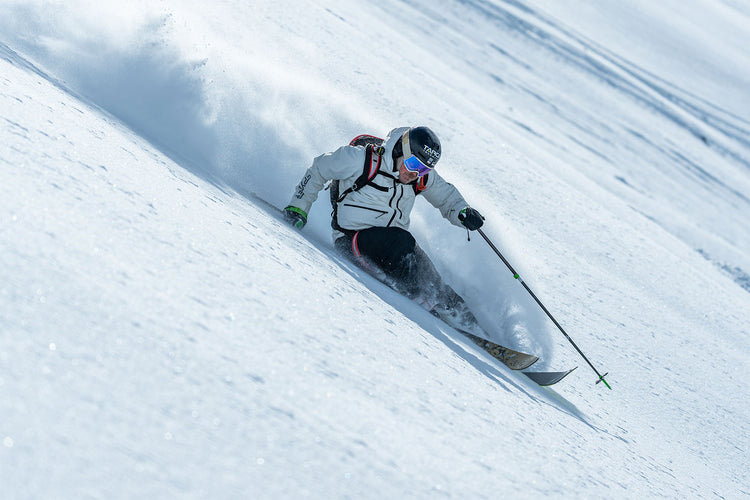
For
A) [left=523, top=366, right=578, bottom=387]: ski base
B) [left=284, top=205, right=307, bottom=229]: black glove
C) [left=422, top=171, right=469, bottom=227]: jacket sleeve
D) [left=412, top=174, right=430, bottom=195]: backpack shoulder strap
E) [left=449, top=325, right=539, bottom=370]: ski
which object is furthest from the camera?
[left=422, top=171, right=469, bottom=227]: jacket sleeve

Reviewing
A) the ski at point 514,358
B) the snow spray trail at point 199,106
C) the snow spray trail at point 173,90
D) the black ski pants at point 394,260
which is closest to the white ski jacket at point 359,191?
the black ski pants at point 394,260

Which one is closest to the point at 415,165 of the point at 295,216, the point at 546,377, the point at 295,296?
the point at 295,216

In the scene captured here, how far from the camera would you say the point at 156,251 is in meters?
2.32

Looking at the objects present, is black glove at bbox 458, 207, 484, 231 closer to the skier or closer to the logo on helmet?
the skier

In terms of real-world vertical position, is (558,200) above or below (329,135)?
above

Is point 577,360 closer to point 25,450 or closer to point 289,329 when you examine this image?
point 289,329

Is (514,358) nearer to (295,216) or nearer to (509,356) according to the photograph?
(509,356)

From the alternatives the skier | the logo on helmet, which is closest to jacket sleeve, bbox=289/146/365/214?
the skier

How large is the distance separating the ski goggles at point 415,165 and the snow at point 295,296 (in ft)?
2.67

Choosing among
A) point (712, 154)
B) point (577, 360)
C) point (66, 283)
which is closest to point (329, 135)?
point (577, 360)

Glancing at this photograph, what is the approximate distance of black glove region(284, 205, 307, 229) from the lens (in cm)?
452

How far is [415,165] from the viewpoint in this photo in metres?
4.51

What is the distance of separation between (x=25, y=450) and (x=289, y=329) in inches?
43.1

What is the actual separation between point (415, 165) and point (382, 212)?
48cm
